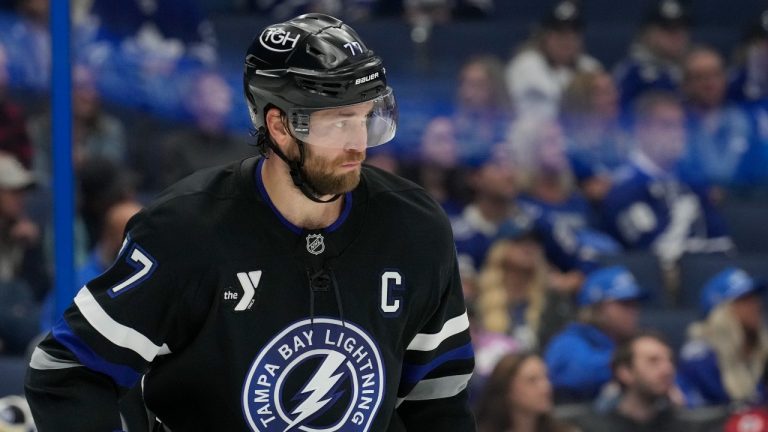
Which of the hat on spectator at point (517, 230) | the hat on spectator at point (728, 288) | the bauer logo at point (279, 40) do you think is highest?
the bauer logo at point (279, 40)

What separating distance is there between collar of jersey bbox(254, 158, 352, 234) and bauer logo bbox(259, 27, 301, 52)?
0.70 feet

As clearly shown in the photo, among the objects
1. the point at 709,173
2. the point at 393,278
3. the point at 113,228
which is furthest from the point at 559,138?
the point at 393,278

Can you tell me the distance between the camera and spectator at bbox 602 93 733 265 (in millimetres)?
5492

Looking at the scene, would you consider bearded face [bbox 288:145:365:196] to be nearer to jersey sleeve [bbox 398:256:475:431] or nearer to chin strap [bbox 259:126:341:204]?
chin strap [bbox 259:126:341:204]

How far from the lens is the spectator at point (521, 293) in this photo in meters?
4.86

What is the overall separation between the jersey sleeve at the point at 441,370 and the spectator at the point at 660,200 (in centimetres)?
309

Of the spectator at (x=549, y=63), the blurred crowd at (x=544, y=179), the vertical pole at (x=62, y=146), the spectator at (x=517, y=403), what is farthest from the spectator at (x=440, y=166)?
the vertical pole at (x=62, y=146)

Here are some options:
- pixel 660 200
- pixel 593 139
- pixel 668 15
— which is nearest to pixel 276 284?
pixel 593 139

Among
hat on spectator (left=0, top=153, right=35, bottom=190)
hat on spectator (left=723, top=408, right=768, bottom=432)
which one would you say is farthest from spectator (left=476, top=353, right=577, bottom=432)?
hat on spectator (left=0, top=153, right=35, bottom=190)

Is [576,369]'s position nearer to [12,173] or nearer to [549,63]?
[549,63]

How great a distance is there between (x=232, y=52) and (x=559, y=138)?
56.2 inches

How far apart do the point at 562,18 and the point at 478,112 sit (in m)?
0.97

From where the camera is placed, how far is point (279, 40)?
2238 mm

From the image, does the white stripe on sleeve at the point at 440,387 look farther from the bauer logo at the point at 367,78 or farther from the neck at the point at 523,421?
the neck at the point at 523,421
